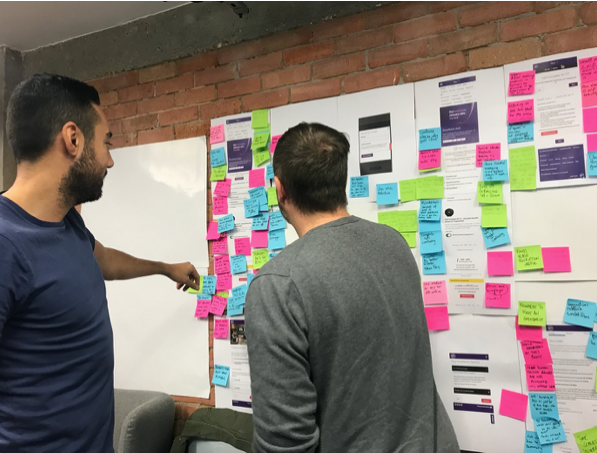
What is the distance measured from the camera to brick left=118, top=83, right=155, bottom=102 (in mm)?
2299

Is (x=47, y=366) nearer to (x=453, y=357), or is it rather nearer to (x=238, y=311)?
(x=238, y=311)

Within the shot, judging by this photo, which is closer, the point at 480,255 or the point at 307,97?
the point at 480,255

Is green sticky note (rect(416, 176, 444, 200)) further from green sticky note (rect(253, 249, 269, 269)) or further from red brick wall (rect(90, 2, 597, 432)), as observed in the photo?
green sticky note (rect(253, 249, 269, 269))

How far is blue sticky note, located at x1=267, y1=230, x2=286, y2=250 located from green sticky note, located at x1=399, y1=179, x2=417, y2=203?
22.1 inches

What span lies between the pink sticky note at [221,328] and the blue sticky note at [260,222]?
0.48 m

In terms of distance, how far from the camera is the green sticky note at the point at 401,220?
1718 millimetres

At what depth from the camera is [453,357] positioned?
1.64 meters

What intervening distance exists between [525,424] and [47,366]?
1.57 meters

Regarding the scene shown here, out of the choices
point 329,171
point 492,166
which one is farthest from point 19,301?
point 492,166

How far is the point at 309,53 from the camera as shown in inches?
76.2

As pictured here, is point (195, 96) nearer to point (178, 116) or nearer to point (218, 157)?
point (178, 116)

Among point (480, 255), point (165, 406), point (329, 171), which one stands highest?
point (329, 171)

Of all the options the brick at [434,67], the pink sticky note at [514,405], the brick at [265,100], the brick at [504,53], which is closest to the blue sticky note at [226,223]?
the brick at [265,100]

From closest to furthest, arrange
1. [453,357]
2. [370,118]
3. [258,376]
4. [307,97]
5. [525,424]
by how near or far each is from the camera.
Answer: [258,376] < [525,424] < [453,357] < [370,118] < [307,97]
